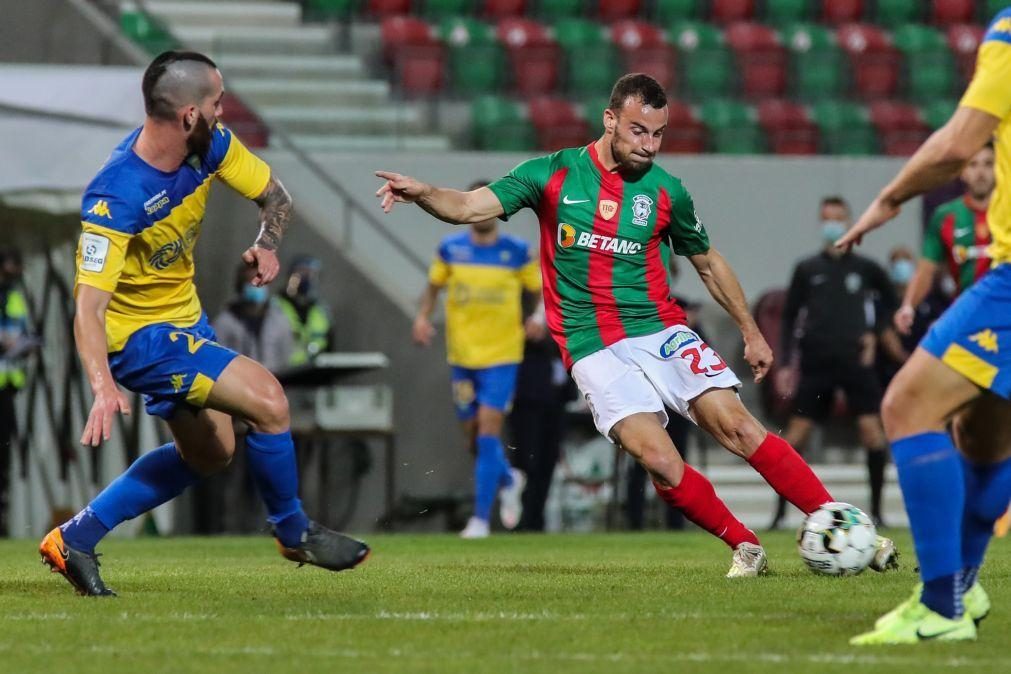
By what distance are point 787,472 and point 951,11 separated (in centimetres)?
1477

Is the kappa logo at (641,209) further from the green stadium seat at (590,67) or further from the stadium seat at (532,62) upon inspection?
the green stadium seat at (590,67)

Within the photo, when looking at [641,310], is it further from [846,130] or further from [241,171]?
[846,130]

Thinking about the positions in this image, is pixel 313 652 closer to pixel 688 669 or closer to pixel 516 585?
pixel 688 669

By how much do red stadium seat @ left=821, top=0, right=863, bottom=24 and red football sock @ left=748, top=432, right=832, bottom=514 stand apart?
13.8 metres

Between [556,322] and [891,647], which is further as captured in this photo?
[556,322]

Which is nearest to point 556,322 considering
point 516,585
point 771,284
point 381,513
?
point 516,585

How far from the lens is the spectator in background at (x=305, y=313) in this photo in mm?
13883

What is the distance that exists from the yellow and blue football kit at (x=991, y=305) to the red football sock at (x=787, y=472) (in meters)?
2.53

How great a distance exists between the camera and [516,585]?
7117 mm

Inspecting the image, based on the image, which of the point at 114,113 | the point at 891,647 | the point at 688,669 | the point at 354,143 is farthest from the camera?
the point at 354,143

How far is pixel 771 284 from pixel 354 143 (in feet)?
13.8

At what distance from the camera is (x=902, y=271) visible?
51.0 ft

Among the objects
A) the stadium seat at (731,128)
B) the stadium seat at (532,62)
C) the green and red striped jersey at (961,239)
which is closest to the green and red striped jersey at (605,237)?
the green and red striped jersey at (961,239)

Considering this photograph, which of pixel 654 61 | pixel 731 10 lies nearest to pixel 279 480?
pixel 654 61
